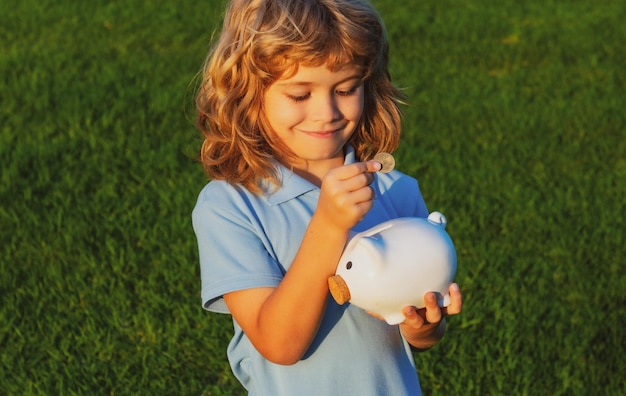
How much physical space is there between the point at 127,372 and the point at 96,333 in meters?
0.28

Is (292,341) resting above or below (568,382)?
above

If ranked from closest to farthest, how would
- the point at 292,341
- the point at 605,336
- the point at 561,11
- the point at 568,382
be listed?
the point at 292,341
the point at 568,382
the point at 605,336
the point at 561,11

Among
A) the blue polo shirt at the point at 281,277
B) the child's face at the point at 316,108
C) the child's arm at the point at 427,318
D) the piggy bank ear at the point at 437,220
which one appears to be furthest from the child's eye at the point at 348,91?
the child's arm at the point at 427,318

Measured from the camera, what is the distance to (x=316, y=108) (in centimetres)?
211

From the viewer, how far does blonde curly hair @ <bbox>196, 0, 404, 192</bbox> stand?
6.90 feet

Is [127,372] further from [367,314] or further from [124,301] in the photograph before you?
[367,314]

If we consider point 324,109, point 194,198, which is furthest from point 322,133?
point 194,198

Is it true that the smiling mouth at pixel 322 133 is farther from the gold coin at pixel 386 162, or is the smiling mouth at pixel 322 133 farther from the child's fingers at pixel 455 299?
the child's fingers at pixel 455 299

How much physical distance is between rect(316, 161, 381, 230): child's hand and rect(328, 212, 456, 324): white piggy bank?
0.12 m

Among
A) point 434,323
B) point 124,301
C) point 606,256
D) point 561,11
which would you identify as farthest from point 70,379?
point 561,11

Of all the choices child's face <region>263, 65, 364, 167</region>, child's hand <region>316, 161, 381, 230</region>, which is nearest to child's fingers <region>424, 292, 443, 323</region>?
child's hand <region>316, 161, 381, 230</region>

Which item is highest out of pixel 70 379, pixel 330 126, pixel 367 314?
pixel 330 126

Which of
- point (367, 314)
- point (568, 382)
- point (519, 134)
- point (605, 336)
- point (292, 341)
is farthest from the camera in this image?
point (519, 134)

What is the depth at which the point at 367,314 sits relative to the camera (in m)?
2.17
